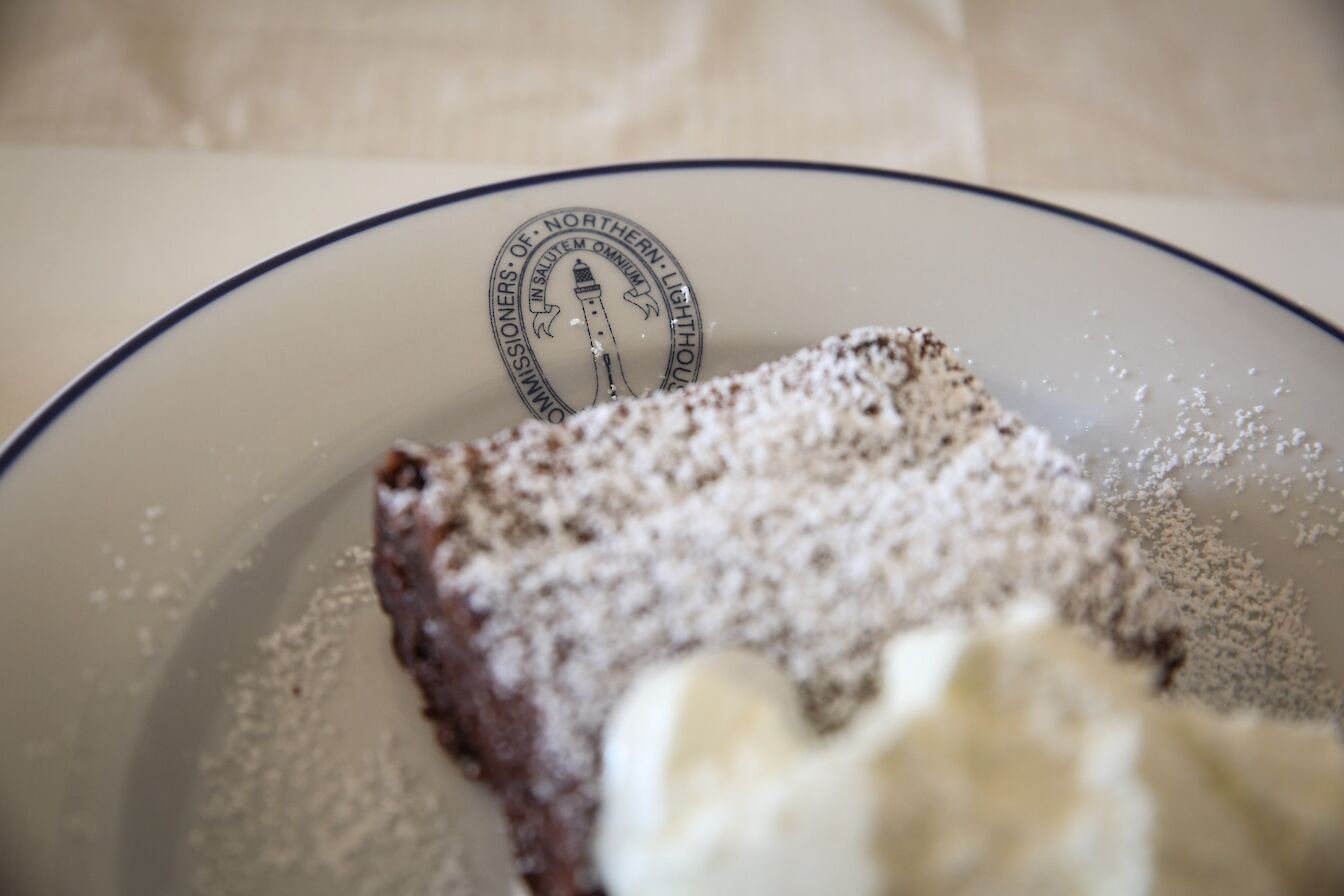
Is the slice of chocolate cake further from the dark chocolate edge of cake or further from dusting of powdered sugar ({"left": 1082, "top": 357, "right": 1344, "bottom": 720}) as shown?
dusting of powdered sugar ({"left": 1082, "top": 357, "right": 1344, "bottom": 720})

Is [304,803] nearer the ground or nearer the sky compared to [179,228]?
nearer the ground

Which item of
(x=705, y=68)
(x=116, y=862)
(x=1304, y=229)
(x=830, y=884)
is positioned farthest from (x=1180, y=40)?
(x=116, y=862)

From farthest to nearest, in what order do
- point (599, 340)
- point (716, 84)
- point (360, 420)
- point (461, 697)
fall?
point (716, 84) < point (599, 340) < point (360, 420) < point (461, 697)

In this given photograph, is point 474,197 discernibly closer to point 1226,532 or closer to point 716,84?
point 716,84

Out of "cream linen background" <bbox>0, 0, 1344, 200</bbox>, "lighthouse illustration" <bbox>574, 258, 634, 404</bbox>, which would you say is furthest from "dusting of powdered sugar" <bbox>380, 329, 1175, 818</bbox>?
"cream linen background" <bbox>0, 0, 1344, 200</bbox>

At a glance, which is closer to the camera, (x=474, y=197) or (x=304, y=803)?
(x=304, y=803)

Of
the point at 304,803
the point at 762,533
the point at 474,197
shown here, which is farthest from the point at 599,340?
the point at 304,803
